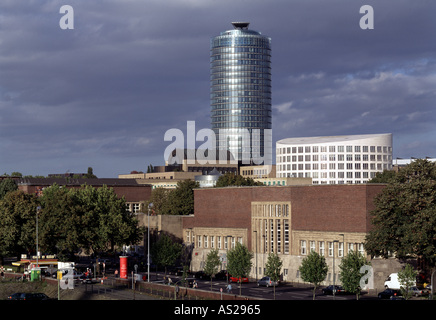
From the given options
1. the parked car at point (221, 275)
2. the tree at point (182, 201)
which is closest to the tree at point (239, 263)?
the parked car at point (221, 275)

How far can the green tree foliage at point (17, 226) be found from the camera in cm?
13450

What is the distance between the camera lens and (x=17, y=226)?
137 meters

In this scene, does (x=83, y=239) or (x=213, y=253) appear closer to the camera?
(x=213, y=253)

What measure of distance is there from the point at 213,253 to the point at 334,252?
19969mm

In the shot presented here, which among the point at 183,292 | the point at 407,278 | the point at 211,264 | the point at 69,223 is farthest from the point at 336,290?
the point at 69,223

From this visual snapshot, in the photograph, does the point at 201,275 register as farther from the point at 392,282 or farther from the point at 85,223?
the point at 392,282

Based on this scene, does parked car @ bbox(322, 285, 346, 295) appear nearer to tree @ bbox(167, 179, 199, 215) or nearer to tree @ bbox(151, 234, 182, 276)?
tree @ bbox(151, 234, 182, 276)

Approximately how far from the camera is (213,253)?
387 feet

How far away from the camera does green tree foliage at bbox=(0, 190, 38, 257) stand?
13450 centimetres

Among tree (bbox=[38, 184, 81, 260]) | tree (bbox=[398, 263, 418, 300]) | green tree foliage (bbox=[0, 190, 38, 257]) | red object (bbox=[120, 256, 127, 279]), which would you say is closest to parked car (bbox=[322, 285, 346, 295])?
tree (bbox=[398, 263, 418, 300])

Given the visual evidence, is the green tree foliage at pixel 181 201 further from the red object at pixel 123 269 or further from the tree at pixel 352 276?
the tree at pixel 352 276

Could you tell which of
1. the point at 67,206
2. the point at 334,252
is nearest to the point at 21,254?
the point at 67,206
